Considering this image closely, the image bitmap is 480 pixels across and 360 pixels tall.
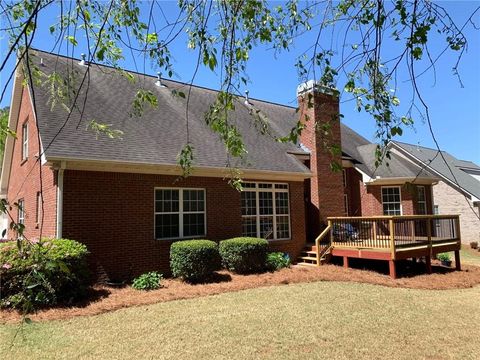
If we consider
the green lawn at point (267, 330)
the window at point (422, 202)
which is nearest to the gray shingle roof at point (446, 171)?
the window at point (422, 202)

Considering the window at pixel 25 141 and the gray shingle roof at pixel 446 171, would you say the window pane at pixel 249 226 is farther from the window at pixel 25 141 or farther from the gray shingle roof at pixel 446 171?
the gray shingle roof at pixel 446 171

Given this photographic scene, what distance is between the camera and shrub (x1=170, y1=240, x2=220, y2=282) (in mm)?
10836

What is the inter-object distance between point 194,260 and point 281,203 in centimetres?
542

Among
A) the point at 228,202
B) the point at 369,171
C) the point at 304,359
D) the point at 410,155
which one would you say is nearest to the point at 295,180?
the point at 228,202

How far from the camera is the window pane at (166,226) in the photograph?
1200cm

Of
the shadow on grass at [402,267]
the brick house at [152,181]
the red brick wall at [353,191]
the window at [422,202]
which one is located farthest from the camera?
the window at [422,202]

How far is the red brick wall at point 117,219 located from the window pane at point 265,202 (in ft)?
8.55

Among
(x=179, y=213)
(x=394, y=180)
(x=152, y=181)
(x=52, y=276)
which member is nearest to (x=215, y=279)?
(x=179, y=213)

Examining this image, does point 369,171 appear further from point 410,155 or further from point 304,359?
point 304,359

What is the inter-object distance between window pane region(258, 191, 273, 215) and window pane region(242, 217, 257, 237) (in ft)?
1.61

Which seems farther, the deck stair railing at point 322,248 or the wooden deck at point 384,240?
the deck stair railing at point 322,248

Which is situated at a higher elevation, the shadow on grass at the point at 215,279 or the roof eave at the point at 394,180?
the roof eave at the point at 394,180

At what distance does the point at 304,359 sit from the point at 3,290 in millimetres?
6418

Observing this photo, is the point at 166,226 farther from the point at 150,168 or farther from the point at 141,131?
the point at 141,131
